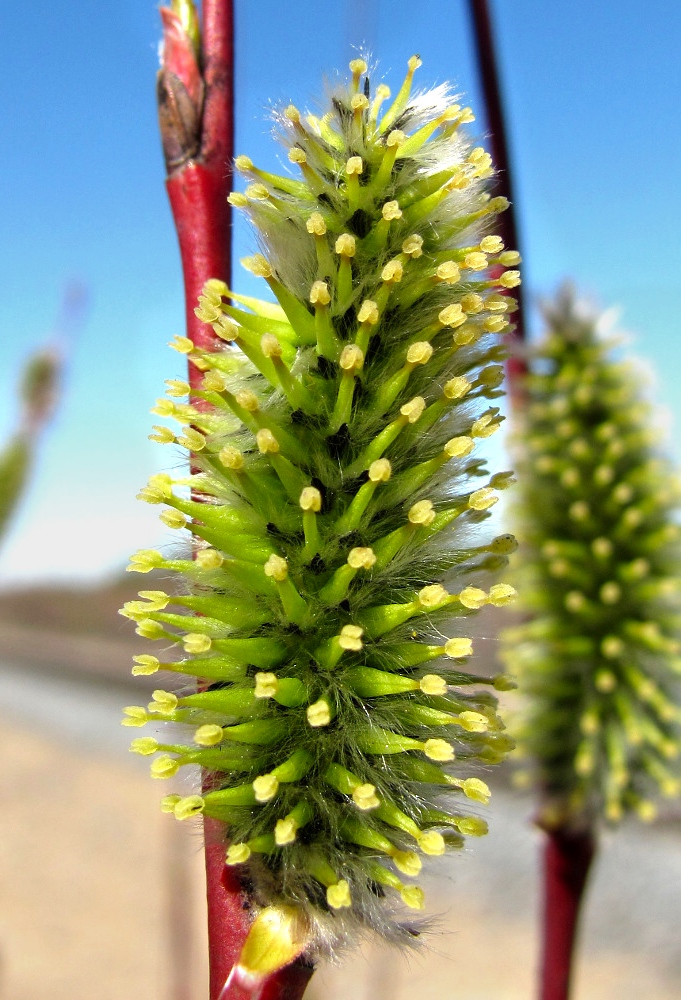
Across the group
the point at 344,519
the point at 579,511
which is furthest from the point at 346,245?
the point at 579,511

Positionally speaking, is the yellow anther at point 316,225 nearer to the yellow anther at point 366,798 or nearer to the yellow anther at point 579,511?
the yellow anther at point 366,798

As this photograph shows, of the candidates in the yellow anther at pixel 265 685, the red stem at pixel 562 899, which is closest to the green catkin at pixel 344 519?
the yellow anther at pixel 265 685

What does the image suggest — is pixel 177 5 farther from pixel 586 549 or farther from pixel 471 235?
pixel 586 549

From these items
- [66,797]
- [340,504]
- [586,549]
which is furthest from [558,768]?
[66,797]

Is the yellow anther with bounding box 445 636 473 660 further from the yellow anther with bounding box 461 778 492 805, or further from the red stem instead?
the red stem

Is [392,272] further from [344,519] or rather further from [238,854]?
[238,854]

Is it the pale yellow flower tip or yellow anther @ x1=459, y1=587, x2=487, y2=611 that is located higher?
yellow anther @ x1=459, y1=587, x2=487, y2=611

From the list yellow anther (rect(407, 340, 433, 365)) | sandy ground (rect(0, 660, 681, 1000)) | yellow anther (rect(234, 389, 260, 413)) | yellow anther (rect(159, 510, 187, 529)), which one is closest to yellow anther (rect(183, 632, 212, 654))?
yellow anther (rect(159, 510, 187, 529))
